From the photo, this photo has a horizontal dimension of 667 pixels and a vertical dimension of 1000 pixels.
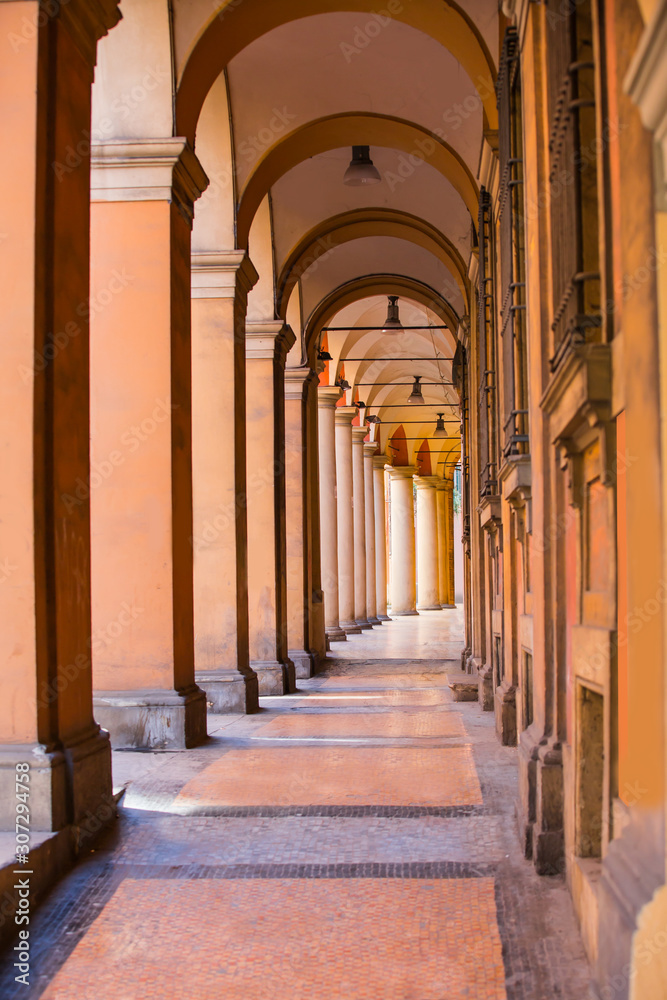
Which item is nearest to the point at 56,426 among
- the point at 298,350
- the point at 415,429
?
the point at 298,350

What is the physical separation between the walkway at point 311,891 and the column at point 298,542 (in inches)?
352

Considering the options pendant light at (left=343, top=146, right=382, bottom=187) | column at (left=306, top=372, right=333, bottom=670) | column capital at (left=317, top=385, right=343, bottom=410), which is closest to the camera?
pendant light at (left=343, top=146, right=382, bottom=187)

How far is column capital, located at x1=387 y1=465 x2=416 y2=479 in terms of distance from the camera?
141 feet

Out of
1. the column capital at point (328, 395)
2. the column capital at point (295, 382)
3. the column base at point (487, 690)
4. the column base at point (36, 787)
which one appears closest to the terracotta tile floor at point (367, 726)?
the column base at point (487, 690)

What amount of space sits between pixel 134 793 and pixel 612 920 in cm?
448

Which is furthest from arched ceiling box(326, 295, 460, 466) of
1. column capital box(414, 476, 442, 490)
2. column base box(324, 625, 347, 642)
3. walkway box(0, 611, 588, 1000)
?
walkway box(0, 611, 588, 1000)

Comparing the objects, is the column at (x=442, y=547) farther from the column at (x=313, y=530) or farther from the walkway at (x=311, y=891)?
the walkway at (x=311, y=891)

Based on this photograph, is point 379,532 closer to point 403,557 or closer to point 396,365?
point 403,557

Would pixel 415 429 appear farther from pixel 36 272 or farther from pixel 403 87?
pixel 36 272

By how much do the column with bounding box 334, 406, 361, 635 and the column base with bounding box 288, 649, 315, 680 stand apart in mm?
9213

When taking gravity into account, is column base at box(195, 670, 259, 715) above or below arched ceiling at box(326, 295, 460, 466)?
below

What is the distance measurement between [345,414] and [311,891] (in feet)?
76.3

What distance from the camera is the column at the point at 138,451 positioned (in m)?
8.95

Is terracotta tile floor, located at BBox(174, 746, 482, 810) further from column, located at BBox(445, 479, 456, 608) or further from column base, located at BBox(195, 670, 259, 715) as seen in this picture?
column, located at BBox(445, 479, 456, 608)
